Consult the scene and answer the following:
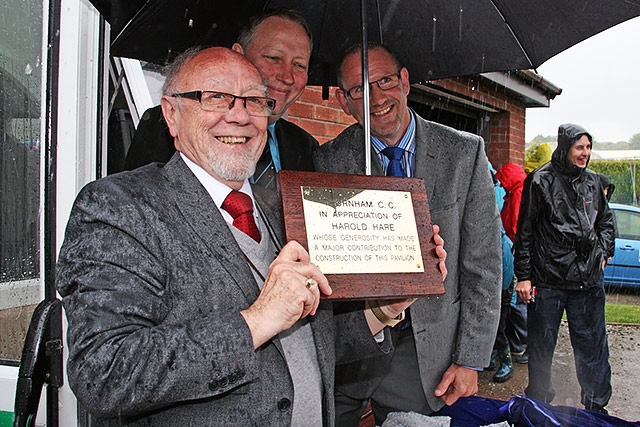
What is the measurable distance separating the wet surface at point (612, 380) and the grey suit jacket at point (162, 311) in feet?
13.6

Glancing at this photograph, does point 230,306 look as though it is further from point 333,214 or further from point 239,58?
point 239,58

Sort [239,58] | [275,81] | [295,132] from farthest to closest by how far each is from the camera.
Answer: [295,132] → [275,81] → [239,58]

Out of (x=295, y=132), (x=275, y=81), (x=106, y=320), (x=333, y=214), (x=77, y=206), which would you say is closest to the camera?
(x=106, y=320)

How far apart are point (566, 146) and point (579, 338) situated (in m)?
1.50

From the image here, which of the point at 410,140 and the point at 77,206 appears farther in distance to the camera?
the point at 410,140

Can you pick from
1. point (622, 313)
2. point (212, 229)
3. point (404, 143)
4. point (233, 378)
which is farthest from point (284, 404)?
point (622, 313)

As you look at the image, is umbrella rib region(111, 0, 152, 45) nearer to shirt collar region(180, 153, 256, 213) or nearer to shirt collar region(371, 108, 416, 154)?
shirt collar region(180, 153, 256, 213)

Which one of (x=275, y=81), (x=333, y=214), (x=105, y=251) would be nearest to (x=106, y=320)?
(x=105, y=251)

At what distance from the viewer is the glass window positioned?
1515mm

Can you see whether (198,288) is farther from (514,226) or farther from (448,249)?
(514,226)

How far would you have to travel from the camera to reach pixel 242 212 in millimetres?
1498

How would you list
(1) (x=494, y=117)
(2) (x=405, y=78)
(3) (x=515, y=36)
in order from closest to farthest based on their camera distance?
(3) (x=515, y=36) → (2) (x=405, y=78) → (1) (x=494, y=117)

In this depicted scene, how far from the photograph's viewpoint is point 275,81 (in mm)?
2201

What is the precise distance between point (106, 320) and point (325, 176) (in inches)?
25.7
